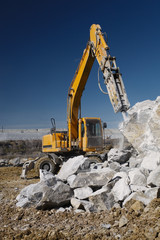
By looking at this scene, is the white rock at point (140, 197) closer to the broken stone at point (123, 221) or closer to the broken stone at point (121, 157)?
the broken stone at point (123, 221)

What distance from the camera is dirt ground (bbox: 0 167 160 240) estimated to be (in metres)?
3.22

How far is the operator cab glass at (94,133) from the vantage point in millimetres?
9930

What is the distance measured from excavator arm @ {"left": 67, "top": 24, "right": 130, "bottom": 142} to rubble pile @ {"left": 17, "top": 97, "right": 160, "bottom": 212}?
71 centimetres

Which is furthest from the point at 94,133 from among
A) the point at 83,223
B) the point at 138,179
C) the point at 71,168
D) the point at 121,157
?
the point at 83,223

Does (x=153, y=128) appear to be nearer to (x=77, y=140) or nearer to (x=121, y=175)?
(x=121, y=175)

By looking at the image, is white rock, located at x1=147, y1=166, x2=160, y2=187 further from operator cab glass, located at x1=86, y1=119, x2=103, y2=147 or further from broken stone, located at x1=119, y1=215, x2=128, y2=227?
operator cab glass, located at x1=86, y1=119, x2=103, y2=147

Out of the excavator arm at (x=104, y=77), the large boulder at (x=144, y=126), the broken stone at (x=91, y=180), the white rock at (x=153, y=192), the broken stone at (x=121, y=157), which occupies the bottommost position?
the white rock at (x=153, y=192)

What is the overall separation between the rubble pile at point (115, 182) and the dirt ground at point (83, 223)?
21 cm

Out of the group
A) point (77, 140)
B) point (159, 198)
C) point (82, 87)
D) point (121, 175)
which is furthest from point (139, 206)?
point (82, 87)

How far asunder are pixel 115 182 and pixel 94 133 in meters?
5.24

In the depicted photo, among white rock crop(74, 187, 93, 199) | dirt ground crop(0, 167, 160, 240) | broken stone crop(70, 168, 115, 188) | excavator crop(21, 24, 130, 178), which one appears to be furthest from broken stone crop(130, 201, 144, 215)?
excavator crop(21, 24, 130, 178)

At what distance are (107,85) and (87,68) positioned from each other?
2.78 metres

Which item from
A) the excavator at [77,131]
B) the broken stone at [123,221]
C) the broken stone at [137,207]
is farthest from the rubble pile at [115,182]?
the excavator at [77,131]

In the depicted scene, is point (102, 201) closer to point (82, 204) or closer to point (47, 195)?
point (82, 204)
